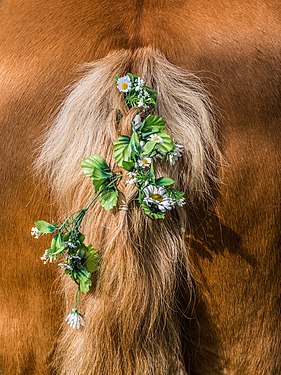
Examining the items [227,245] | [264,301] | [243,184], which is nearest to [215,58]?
[243,184]

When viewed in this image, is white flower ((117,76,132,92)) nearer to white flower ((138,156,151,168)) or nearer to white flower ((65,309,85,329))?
white flower ((138,156,151,168))

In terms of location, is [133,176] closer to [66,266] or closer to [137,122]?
Result: [137,122]

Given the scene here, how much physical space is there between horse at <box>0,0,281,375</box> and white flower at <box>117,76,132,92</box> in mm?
26

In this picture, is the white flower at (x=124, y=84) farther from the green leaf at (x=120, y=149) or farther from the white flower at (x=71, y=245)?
the white flower at (x=71, y=245)

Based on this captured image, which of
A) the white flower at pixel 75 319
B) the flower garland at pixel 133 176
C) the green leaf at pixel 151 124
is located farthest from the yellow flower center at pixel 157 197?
the white flower at pixel 75 319

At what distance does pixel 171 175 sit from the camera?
40.1 inches

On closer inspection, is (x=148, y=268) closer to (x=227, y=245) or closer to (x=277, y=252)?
(x=227, y=245)

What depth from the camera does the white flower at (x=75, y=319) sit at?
1.04 m

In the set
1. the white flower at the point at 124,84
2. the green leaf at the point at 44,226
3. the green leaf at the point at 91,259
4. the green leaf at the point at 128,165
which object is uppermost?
the white flower at the point at 124,84

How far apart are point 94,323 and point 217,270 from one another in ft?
0.84

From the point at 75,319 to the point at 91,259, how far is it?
0.12m

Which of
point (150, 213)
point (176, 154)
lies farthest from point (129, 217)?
point (176, 154)

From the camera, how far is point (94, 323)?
40.8 inches

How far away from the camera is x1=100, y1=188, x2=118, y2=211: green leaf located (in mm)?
987
